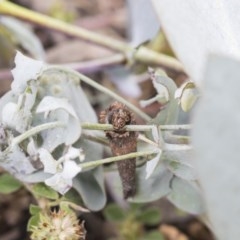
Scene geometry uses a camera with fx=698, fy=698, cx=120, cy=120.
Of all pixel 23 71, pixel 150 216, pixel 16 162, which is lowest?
pixel 150 216

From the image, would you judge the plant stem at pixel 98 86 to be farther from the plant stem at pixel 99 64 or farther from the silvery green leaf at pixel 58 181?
the plant stem at pixel 99 64

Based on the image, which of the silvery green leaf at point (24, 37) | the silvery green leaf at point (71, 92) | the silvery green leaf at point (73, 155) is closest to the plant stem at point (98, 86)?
the silvery green leaf at point (71, 92)

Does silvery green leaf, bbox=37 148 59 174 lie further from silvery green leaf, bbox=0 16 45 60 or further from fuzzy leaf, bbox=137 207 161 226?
silvery green leaf, bbox=0 16 45 60

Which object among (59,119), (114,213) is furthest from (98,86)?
(114,213)

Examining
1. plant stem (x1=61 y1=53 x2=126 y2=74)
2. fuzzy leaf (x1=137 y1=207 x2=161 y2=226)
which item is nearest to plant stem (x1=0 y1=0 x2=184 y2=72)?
plant stem (x1=61 y1=53 x2=126 y2=74)

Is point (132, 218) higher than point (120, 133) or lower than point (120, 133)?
lower

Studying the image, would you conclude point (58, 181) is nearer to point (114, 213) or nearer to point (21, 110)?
point (21, 110)

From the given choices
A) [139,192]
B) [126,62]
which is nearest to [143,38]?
[126,62]
